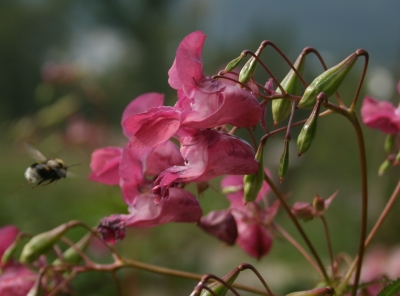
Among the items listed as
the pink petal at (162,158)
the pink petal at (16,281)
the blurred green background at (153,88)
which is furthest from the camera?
the blurred green background at (153,88)

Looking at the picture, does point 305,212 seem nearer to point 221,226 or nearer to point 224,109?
point 221,226

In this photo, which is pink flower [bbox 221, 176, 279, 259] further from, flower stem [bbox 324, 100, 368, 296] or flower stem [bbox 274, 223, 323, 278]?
flower stem [bbox 324, 100, 368, 296]

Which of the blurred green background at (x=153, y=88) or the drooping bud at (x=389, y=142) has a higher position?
the drooping bud at (x=389, y=142)

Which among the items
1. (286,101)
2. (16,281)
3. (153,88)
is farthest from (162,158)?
(153,88)

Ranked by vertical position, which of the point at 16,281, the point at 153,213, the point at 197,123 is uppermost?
the point at 197,123

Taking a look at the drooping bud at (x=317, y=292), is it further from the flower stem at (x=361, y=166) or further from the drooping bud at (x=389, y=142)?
the drooping bud at (x=389, y=142)

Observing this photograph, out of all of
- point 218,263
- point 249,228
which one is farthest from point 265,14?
point 249,228

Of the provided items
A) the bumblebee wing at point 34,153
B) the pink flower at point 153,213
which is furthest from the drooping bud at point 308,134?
the bumblebee wing at point 34,153
